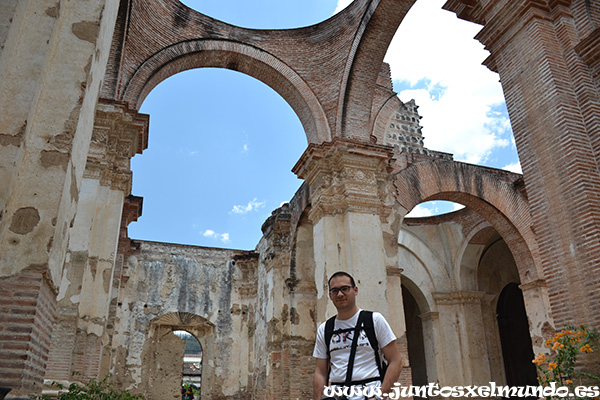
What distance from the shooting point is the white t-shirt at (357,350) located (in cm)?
217

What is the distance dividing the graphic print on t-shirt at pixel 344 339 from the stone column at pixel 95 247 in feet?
15.4

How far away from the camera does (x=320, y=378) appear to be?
7.66 ft

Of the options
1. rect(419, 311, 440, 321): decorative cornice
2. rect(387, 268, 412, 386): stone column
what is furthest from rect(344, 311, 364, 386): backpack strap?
rect(419, 311, 440, 321): decorative cornice

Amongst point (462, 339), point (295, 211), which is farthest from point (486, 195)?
point (295, 211)

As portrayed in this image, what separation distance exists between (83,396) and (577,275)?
14.8ft

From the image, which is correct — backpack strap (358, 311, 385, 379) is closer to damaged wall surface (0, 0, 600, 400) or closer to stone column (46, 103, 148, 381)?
damaged wall surface (0, 0, 600, 400)

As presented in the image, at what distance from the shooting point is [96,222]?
285 inches

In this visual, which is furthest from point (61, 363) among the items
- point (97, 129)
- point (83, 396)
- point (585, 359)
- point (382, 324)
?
point (585, 359)

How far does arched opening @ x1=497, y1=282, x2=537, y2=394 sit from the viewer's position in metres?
15.2

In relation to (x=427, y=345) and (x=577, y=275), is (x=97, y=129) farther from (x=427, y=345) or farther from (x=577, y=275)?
(x=427, y=345)

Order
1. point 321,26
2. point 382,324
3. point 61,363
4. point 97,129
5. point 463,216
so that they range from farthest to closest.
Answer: point 463,216, point 321,26, point 97,129, point 61,363, point 382,324

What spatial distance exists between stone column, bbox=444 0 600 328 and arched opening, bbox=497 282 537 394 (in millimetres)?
11861

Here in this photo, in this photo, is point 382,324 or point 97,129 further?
point 97,129

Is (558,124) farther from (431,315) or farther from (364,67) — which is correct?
(431,315)
